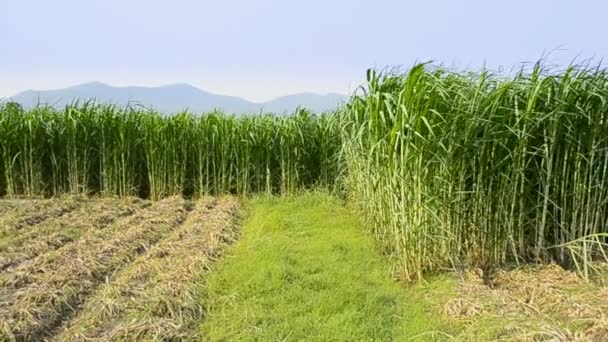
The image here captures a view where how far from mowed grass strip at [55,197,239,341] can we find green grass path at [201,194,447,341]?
133 millimetres

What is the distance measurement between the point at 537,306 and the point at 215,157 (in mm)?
6032

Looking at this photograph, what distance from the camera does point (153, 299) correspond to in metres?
3.27

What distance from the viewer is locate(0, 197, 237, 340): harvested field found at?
3.17 meters

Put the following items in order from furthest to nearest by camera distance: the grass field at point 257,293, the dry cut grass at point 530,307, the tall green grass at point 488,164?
the tall green grass at point 488,164 → the grass field at point 257,293 → the dry cut grass at point 530,307

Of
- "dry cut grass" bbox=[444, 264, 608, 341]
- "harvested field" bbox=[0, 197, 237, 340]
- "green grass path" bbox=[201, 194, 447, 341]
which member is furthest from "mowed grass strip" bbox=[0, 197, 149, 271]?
"dry cut grass" bbox=[444, 264, 608, 341]

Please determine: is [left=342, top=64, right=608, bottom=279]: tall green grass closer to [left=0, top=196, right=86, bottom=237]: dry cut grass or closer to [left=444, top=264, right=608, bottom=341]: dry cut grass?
[left=444, top=264, right=608, bottom=341]: dry cut grass

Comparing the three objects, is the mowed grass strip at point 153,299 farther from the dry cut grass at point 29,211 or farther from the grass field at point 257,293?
the dry cut grass at point 29,211

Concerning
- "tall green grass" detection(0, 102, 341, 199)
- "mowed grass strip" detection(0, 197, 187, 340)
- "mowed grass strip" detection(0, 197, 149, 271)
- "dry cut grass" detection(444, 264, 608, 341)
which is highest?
"tall green grass" detection(0, 102, 341, 199)

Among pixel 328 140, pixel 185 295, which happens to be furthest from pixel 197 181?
pixel 185 295

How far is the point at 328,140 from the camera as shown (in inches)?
333

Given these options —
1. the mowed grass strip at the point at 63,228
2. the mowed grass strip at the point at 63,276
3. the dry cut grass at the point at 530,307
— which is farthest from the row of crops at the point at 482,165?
the mowed grass strip at the point at 63,228

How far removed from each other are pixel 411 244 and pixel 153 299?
69.3 inches

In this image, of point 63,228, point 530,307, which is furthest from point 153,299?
point 63,228

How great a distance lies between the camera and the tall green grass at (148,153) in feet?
27.1
